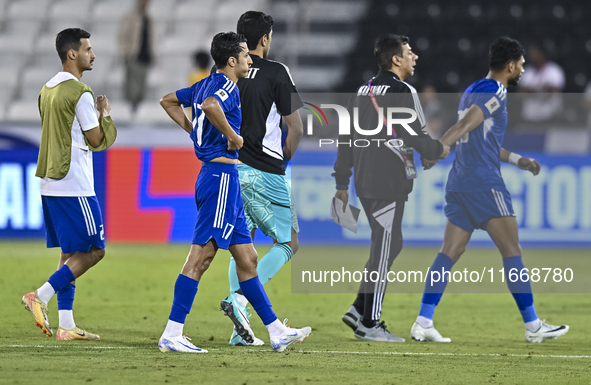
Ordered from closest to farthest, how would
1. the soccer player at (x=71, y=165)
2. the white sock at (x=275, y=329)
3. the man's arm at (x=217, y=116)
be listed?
the man's arm at (x=217, y=116)
the white sock at (x=275, y=329)
the soccer player at (x=71, y=165)

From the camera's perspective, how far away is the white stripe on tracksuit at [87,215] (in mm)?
5699

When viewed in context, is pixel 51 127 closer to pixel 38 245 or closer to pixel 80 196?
pixel 80 196

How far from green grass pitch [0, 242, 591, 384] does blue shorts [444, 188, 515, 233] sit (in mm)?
877

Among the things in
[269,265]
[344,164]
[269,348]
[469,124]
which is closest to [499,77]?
[469,124]

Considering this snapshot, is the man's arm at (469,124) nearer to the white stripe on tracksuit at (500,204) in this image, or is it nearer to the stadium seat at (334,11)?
the white stripe on tracksuit at (500,204)

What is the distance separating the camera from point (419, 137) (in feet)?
19.7

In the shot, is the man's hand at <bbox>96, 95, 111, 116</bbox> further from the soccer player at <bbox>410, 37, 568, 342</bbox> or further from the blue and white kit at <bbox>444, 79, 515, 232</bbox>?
the blue and white kit at <bbox>444, 79, 515, 232</bbox>

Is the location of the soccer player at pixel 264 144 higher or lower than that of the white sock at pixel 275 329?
higher

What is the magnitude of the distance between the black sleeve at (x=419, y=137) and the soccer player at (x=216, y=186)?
1.30 meters

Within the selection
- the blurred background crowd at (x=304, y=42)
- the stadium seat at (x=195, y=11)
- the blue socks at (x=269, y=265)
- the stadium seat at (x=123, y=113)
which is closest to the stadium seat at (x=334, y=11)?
the blurred background crowd at (x=304, y=42)

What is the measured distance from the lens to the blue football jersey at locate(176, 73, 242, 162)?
16.8 feet

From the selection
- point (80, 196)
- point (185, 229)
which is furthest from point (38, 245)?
point (80, 196)

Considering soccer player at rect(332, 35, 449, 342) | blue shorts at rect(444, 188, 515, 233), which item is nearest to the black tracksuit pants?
soccer player at rect(332, 35, 449, 342)

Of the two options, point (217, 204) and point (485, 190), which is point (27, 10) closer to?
point (485, 190)
